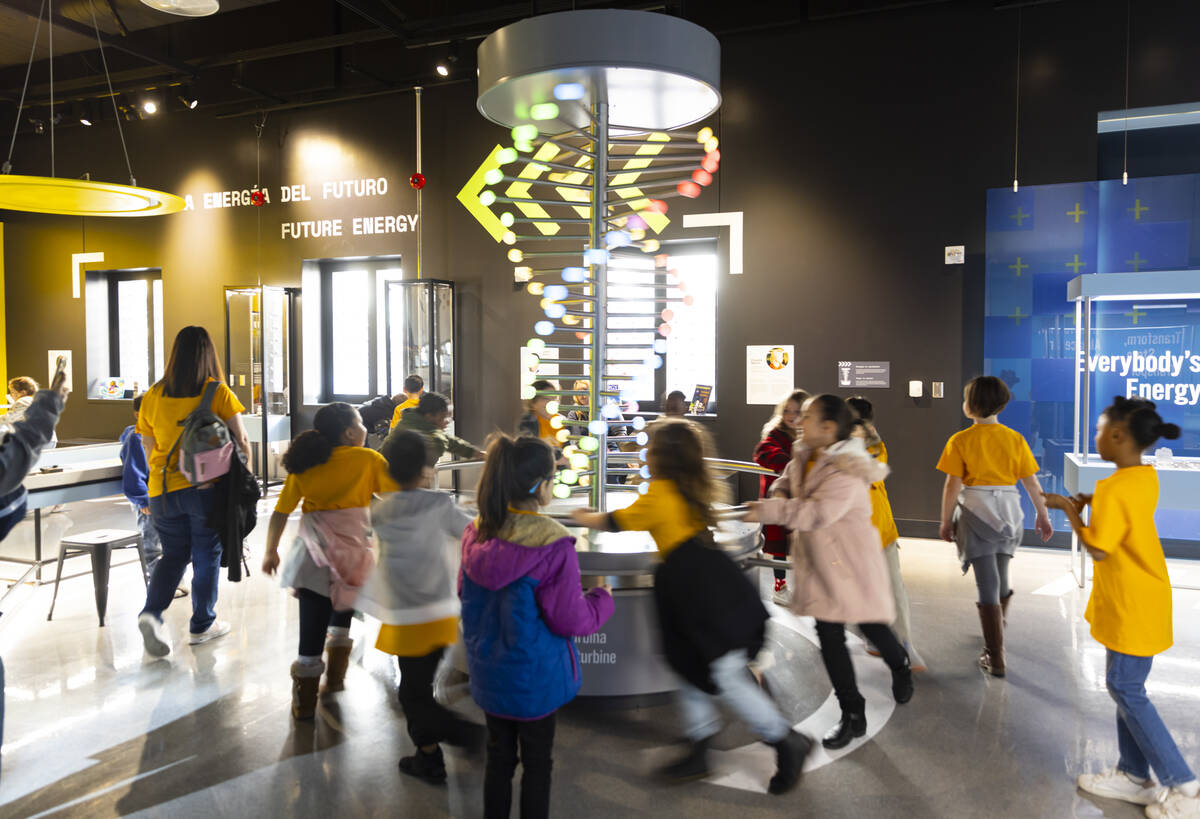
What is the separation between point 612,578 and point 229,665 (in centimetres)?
197

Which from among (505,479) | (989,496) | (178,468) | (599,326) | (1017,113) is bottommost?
(989,496)

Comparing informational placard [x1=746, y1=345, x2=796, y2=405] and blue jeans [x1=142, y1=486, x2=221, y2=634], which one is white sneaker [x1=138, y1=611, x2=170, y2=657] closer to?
blue jeans [x1=142, y1=486, x2=221, y2=634]

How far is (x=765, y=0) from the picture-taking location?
277 inches

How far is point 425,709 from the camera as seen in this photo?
2646 millimetres

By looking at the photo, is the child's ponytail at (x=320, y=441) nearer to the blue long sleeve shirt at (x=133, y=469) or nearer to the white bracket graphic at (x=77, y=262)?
the blue long sleeve shirt at (x=133, y=469)

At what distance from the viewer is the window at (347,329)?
9375 millimetres

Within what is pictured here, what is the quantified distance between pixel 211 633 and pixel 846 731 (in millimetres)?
3172

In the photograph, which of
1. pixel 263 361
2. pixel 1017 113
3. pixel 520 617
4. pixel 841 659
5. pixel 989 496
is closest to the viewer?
pixel 520 617

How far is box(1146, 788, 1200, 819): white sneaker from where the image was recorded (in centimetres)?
239

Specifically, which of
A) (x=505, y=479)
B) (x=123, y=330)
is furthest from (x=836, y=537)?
(x=123, y=330)

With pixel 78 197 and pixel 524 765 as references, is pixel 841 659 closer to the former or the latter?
pixel 524 765

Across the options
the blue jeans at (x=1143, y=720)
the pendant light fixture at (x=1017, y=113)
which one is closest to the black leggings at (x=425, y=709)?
the blue jeans at (x=1143, y=720)

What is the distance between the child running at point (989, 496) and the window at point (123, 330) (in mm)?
9925

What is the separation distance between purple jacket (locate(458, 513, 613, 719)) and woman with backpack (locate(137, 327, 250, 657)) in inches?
90.6
